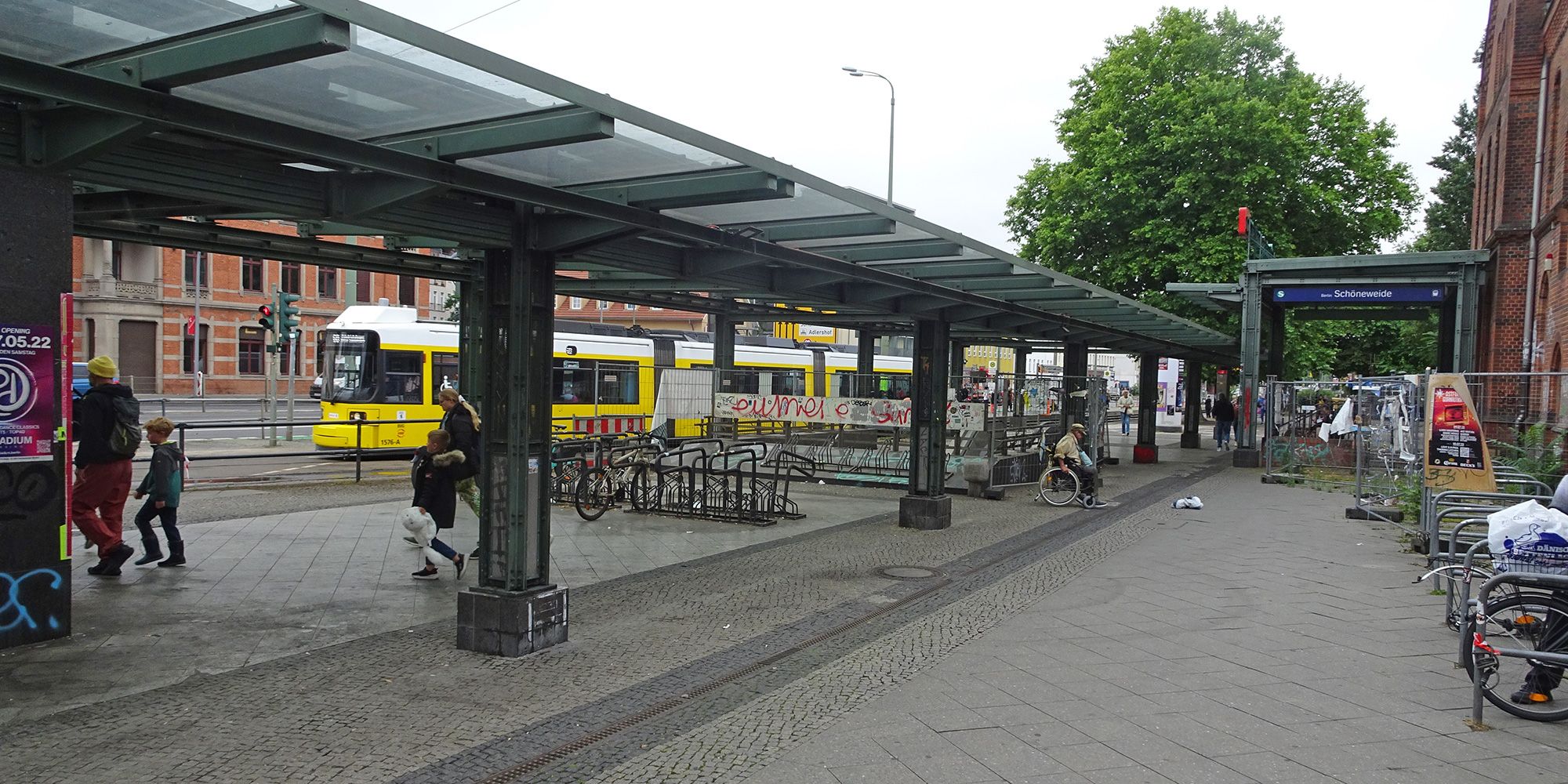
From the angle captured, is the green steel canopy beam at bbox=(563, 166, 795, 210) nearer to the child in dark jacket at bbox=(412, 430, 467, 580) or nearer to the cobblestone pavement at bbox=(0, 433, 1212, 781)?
the cobblestone pavement at bbox=(0, 433, 1212, 781)

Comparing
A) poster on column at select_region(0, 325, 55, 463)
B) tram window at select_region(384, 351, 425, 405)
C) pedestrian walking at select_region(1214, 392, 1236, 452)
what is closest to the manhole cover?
poster on column at select_region(0, 325, 55, 463)

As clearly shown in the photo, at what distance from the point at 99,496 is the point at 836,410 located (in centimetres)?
1086

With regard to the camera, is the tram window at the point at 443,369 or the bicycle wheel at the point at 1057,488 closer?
the bicycle wheel at the point at 1057,488

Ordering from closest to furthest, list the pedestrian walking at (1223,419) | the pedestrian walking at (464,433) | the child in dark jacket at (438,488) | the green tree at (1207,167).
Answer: the child in dark jacket at (438,488), the pedestrian walking at (464,433), the green tree at (1207,167), the pedestrian walking at (1223,419)

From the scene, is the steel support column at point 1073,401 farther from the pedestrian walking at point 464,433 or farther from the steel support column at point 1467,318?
the pedestrian walking at point 464,433

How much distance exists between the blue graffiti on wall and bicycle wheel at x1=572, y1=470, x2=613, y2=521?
6.62 metres

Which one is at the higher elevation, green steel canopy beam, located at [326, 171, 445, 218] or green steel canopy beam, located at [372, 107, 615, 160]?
green steel canopy beam, located at [372, 107, 615, 160]

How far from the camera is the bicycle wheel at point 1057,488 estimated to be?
50.0 feet

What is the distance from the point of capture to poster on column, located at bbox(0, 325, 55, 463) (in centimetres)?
583

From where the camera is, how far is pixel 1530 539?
17.9 feet

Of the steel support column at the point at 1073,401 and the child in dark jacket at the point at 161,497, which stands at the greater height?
the steel support column at the point at 1073,401

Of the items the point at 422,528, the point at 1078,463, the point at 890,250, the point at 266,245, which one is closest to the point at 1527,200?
the point at 1078,463

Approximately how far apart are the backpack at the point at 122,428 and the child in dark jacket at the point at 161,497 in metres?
0.67

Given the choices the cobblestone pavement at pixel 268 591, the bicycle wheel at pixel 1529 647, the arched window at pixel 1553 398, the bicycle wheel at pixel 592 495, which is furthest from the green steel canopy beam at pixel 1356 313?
the bicycle wheel at pixel 1529 647
